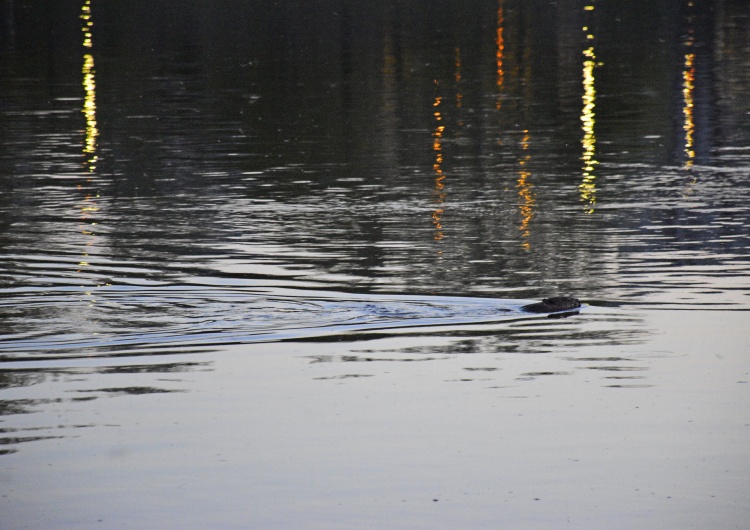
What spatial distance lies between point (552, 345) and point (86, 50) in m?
58.6

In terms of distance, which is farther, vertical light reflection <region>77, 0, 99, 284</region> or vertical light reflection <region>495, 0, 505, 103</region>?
vertical light reflection <region>495, 0, 505, 103</region>

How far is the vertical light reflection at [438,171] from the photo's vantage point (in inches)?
910

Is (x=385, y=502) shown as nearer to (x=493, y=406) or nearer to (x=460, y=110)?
(x=493, y=406)

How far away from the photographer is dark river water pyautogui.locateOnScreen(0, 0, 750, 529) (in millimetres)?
10711

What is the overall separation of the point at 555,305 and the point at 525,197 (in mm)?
9939

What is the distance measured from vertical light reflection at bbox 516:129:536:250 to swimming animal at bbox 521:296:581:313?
4.64m

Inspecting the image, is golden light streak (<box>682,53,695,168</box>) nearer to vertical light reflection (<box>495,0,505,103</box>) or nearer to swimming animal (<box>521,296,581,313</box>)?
vertical light reflection (<box>495,0,505,103</box>)

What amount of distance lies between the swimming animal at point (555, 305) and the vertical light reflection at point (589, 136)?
26.7 ft

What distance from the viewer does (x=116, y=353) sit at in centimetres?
1446

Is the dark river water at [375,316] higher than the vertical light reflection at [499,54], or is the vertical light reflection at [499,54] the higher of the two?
the vertical light reflection at [499,54]

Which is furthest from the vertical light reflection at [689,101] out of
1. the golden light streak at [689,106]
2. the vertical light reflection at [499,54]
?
the vertical light reflection at [499,54]

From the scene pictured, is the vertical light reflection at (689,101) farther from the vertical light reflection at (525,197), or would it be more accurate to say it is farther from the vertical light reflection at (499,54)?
the vertical light reflection at (499,54)

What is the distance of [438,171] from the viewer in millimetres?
29422

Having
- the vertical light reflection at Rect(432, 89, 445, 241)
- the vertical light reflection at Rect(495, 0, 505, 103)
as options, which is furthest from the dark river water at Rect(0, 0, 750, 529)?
the vertical light reflection at Rect(495, 0, 505, 103)
